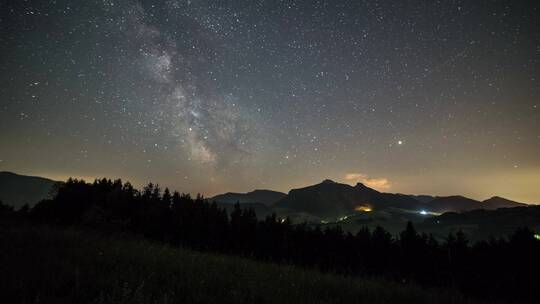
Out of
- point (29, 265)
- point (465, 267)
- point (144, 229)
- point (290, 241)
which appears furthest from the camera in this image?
point (290, 241)

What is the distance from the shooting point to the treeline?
46.9 meters

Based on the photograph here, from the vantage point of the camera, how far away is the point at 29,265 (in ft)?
17.7

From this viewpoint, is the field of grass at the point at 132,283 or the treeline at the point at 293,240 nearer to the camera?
the field of grass at the point at 132,283

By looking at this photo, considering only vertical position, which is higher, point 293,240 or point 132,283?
point 132,283

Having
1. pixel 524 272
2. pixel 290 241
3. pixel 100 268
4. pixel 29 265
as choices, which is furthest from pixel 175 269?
pixel 524 272

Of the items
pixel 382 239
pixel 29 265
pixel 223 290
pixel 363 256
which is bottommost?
pixel 363 256

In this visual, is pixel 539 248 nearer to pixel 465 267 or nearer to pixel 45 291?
pixel 465 267

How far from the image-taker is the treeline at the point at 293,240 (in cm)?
4691

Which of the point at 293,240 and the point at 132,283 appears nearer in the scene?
the point at 132,283

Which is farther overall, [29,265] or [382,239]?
[382,239]

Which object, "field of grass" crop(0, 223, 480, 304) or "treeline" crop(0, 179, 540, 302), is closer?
"field of grass" crop(0, 223, 480, 304)

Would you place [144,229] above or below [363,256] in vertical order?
above

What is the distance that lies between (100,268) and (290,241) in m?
52.3

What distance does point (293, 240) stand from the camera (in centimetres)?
5744
